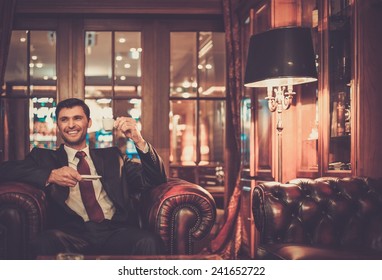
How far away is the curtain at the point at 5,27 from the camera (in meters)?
4.27

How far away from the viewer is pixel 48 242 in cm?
251

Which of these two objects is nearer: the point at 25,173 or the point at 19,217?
the point at 19,217

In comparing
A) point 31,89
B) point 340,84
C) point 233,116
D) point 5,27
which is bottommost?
point 233,116

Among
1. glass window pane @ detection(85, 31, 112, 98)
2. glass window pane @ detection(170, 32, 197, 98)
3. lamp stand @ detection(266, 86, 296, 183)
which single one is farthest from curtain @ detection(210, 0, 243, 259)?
glass window pane @ detection(85, 31, 112, 98)

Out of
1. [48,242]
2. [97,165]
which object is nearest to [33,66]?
[97,165]

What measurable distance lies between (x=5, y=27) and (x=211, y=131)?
1869mm

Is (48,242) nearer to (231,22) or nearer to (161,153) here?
(161,153)

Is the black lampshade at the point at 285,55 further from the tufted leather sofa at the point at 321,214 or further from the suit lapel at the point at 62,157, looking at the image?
the suit lapel at the point at 62,157

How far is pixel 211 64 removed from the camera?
4.98 metres

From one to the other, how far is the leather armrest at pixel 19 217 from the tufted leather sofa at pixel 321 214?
3.34 feet

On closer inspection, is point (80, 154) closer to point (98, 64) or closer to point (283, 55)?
point (283, 55)

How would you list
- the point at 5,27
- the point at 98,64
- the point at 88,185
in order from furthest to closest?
the point at 98,64 < the point at 5,27 < the point at 88,185

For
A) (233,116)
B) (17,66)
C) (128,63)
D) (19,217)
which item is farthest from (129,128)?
(17,66)

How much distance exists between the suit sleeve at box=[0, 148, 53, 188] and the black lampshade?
131 cm
